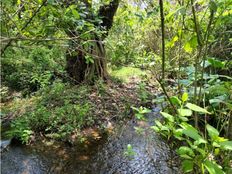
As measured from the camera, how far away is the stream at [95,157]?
3.23 metres

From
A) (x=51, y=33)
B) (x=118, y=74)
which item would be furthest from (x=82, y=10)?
(x=118, y=74)

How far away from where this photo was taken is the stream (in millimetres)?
3227

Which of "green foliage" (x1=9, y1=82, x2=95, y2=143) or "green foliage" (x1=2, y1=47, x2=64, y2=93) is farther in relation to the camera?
"green foliage" (x1=2, y1=47, x2=64, y2=93)

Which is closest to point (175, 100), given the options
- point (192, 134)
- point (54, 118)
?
point (192, 134)

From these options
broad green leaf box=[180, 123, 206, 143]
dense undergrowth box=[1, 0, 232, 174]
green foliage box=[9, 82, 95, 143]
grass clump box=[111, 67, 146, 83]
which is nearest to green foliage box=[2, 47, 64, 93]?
dense undergrowth box=[1, 0, 232, 174]

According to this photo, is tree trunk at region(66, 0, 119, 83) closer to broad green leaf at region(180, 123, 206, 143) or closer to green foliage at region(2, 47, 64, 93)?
green foliage at region(2, 47, 64, 93)

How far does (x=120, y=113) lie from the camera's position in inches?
189

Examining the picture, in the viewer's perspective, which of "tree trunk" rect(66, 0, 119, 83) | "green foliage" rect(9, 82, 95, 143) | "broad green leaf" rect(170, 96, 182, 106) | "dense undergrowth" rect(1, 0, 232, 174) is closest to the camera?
"broad green leaf" rect(170, 96, 182, 106)

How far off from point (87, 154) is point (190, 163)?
2577 mm

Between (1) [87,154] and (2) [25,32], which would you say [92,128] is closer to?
(1) [87,154]

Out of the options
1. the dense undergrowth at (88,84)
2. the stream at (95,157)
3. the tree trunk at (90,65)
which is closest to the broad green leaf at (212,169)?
the dense undergrowth at (88,84)

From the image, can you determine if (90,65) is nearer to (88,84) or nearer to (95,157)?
(88,84)

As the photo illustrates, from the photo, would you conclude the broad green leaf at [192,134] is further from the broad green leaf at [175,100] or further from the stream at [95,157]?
the stream at [95,157]

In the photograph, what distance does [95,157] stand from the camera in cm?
357
